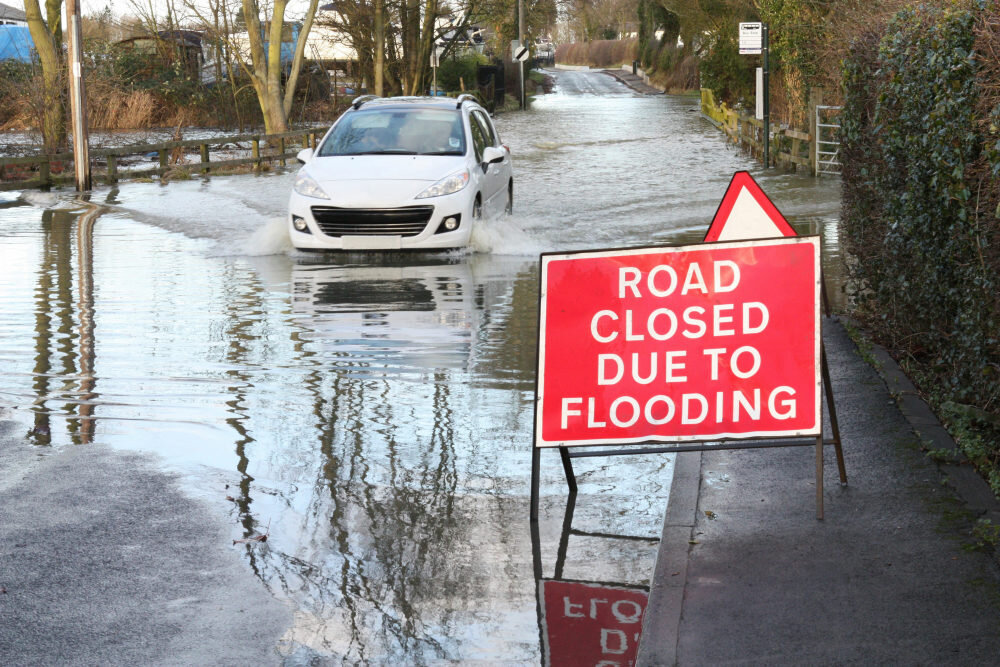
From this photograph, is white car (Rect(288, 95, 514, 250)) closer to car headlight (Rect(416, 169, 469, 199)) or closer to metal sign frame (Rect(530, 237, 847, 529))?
car headlight (Rect(416, 169, 469, 199))

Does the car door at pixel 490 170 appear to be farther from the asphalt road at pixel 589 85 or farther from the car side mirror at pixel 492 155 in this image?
the asphalt road at pixel 589 85

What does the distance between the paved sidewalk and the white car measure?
24.3ft

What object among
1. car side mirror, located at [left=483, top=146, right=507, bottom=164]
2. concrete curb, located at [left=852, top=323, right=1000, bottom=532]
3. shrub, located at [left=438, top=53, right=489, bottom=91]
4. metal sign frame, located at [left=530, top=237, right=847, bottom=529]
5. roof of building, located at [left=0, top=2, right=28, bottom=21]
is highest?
roof of building, located at [left=0, top=2, right=28, bottom=21]

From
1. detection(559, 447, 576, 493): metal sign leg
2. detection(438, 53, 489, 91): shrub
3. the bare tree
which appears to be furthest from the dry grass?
detection(559, 447, 576, 493): metal sign leg

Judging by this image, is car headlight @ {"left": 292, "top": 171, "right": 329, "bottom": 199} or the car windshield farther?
the car windshield

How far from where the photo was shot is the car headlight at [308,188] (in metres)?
13.7

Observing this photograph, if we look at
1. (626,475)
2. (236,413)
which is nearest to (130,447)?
(236,413)

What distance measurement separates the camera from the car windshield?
48.5ft

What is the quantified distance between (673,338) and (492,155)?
9125 millimetres

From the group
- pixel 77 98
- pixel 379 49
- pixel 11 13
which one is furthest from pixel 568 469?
pixel 11 13

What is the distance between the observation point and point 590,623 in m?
4.63

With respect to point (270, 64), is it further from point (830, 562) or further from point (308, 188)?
point (830, 562)

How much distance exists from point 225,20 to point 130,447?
1324 inches

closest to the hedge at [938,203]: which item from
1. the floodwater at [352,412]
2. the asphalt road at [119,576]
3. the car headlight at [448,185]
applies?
the floodwater at [352,412]
